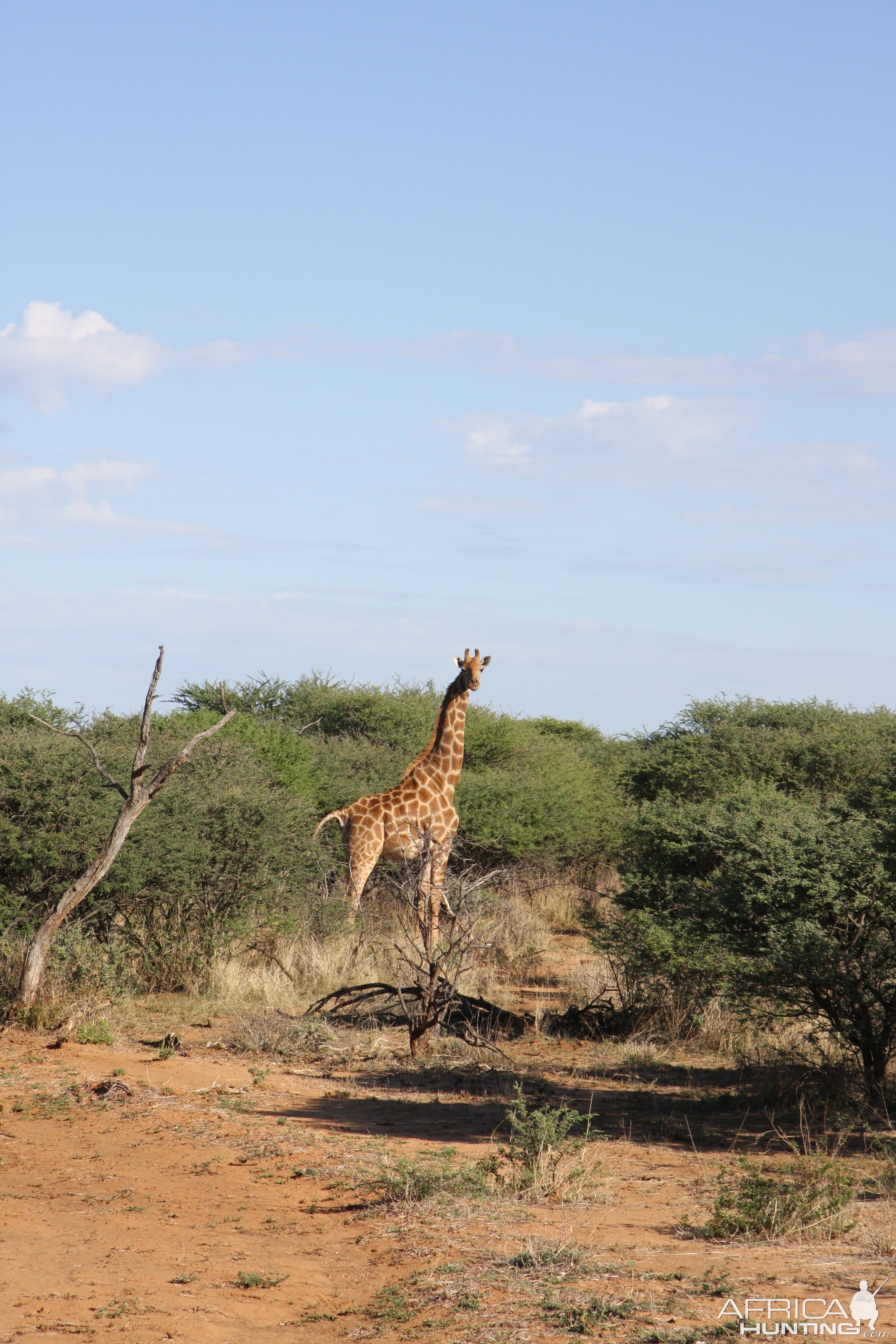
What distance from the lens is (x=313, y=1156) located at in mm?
6887

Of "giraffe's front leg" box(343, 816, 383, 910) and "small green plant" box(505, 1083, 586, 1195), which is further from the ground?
"giraffe's front leg" box(343, 816, 383, 910)

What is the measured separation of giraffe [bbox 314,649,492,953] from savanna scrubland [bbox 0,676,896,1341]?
0.48 m

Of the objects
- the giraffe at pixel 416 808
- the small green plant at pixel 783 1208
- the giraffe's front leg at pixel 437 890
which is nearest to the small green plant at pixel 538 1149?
the small green plant at pixel 783 1208

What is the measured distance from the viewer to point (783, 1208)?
5676mm

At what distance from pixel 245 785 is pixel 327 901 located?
5.16ft

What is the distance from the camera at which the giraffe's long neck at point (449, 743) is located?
13.7 meters

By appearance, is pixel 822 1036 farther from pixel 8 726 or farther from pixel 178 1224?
pixel 8 726

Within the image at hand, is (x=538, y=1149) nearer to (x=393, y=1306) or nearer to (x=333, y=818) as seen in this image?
(x=393, y=1306)

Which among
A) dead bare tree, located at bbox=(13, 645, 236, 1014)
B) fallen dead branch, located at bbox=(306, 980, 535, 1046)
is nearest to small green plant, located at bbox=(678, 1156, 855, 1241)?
fallen dead branch, located at bbox=(306, 980, 535, 1046)

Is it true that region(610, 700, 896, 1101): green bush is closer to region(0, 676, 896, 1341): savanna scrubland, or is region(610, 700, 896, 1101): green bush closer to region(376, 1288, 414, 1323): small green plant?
region(0, 676, 896, 1341): savanna scrubland

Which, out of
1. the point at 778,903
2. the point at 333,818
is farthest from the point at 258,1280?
the point at 333,818

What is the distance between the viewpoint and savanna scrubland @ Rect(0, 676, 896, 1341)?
5.00 metres

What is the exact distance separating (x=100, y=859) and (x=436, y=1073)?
3127mm

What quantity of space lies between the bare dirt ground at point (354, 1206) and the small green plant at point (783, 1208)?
4.2 inches
